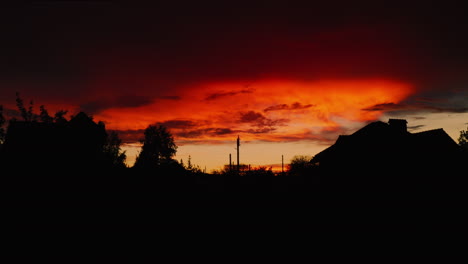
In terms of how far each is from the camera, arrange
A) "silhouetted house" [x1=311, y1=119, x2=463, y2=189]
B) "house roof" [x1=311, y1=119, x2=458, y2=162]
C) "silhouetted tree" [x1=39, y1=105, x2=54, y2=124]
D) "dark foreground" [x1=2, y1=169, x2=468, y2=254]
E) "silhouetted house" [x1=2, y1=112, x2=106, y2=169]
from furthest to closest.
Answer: "silhouetted tree" [x1=39, y1=105, x2=54, y2=124]
"house roof" [x1=311, y1=119, x2=458, y2=162]
"silhouetted house" [x1=2, y1=112, x2=106, y2=169]
"silhouetted house" [x1=311, y1=119, x2=463, y2=189]
"dark foreground" [x1=2, y1=169, x2=468, y2=254]

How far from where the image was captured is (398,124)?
3127 cm

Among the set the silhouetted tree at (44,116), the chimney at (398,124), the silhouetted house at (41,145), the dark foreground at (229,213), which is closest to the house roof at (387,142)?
the chimney at (398,124)

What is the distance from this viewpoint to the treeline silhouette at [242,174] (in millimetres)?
15242

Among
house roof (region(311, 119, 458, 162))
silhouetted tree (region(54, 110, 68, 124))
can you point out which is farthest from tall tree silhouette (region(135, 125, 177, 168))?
house roof (region(311, 119, 458, 162))

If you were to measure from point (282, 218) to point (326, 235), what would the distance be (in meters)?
1.92

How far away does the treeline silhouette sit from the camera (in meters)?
15.2

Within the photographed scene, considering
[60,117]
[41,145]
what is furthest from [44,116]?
[41,145]

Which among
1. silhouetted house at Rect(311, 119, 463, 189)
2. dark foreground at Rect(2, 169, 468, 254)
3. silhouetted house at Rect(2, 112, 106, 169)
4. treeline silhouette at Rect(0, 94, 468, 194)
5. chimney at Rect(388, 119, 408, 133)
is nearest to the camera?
dark foreground at Rect(2, 169, 468, 254)

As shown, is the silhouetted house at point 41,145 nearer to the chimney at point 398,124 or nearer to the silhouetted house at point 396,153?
the silhouetted house at point 396,153

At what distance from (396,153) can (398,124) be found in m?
3.47

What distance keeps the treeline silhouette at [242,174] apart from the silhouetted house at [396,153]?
71mm

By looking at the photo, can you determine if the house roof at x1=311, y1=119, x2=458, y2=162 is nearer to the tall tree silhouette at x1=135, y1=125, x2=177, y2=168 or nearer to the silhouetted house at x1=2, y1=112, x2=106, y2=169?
the silhouetted house at x1=2, y1=112, x2=106, y2=169

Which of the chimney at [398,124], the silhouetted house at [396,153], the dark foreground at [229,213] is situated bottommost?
the dark foreground at [229,213]

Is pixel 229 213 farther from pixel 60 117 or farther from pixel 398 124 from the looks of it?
pixel 60 117
